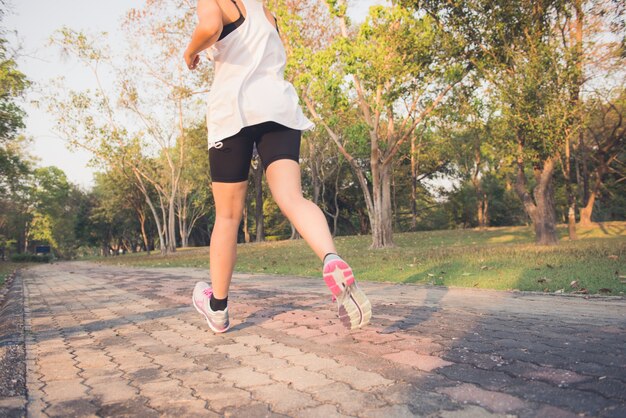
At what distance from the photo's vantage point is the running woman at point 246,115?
8.90ft

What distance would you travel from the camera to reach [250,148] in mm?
2939

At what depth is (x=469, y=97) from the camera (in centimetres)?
1747

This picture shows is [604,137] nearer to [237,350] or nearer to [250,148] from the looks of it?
[250,148]

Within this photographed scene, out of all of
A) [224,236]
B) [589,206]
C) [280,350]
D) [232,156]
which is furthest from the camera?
[589,206]

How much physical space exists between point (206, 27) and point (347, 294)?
5.38ft

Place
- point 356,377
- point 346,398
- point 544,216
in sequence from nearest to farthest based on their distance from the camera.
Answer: point 346,398
point 356,377
point 544,216

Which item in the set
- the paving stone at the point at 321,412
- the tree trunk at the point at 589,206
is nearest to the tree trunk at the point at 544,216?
the tree trunk at the point at 589,206

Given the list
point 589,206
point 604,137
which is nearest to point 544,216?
point 589,206

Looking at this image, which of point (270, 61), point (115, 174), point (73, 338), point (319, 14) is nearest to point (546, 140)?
point (319, 14)

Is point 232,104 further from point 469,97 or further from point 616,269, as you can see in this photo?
point 469,97

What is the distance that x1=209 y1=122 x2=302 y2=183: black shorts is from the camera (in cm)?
285

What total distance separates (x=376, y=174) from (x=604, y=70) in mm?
9693

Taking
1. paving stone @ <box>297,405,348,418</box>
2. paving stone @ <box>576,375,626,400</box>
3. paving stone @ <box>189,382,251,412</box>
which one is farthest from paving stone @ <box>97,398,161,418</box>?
paving stone @ <box>576,375,626,400</box>

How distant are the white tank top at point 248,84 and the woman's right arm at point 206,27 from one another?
A: 155mm
